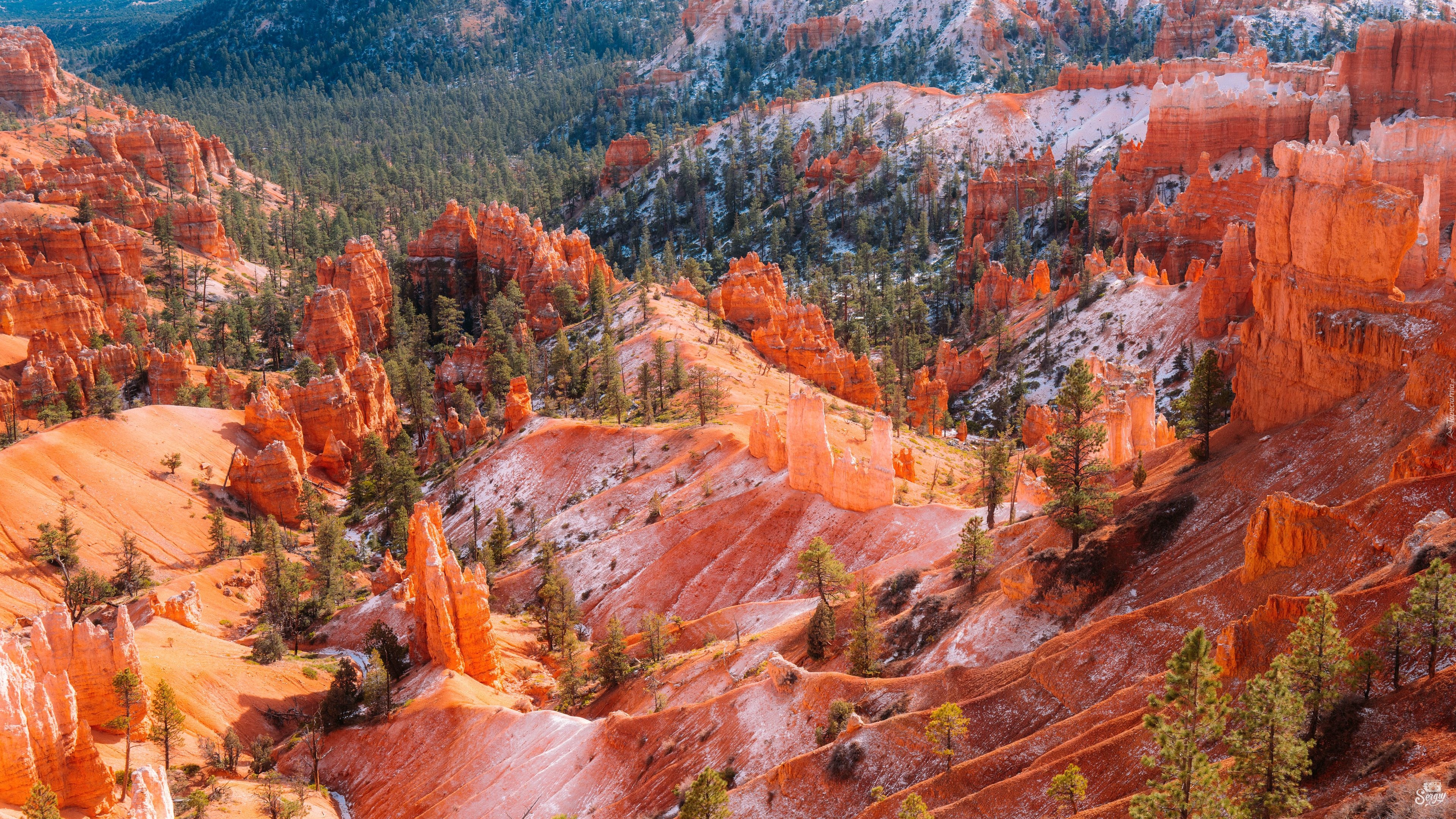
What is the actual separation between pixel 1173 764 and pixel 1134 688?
5572mm

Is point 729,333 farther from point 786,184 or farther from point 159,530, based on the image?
point 786,184

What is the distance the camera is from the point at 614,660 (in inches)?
1891

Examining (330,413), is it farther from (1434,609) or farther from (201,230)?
(1434,609)

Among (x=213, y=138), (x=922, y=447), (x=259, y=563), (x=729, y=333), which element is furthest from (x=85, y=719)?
(x=213, y=138)

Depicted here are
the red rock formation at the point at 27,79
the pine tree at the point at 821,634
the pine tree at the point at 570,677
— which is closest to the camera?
the pine tree at the point at 821,634

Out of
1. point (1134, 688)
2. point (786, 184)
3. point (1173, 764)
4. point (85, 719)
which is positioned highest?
point (1173, 764)

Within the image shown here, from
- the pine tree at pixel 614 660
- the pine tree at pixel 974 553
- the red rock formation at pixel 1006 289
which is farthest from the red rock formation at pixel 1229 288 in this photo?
the pine tree at pixel 614 660

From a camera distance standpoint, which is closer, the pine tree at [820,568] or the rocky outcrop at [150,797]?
the rocky outcrop at [150,797]

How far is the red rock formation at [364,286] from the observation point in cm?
11675

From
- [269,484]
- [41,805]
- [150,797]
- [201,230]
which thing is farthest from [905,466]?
[201,230]

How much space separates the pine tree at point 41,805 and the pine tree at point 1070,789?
27560 mm

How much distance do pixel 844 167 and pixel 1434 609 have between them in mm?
154786

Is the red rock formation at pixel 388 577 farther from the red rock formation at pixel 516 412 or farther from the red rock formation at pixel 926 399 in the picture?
the red rock formation at pixel 926 399

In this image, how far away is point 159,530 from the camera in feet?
234
